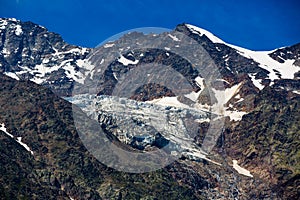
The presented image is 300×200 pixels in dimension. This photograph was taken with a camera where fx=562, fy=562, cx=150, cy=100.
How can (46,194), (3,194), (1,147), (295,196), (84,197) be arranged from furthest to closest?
(1,147) < (84,197) < (46,194) < (3,194) < (295,196)

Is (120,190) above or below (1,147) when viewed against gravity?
below

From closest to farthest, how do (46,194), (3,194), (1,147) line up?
(3,194)
(46,194)
(1,147)

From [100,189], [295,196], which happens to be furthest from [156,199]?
[295,196]

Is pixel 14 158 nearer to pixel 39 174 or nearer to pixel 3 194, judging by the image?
pixel 39 174

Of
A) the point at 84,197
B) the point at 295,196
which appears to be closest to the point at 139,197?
the point at 84,197

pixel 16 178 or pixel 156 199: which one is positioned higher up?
pixel 16 178

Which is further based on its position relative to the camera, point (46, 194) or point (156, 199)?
point (156, 199)

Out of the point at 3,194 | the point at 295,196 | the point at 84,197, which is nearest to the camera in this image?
the point at 295,196

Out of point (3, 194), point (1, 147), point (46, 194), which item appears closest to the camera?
point (3, 194)

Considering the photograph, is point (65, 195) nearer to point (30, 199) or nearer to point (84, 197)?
point (84, 197)
